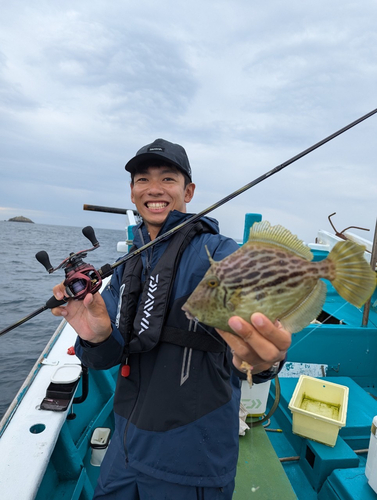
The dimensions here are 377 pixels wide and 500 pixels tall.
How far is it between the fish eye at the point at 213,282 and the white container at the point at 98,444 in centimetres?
298

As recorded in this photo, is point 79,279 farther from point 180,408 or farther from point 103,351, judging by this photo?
point 180,408

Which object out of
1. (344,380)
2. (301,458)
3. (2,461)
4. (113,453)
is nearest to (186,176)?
(113,453)

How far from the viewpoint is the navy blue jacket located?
204 centimetres

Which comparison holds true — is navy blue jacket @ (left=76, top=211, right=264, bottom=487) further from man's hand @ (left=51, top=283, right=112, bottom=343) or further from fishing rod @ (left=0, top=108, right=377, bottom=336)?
fishing rod @ (left=0, top=108, right=377, bottom=336)

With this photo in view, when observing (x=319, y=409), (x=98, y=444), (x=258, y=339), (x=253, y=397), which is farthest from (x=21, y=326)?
(x=258, y=339)

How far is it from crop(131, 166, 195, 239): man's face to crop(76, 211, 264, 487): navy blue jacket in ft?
1.72

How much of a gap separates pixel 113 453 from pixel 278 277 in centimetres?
177

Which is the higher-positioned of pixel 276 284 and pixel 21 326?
pixel 276 284

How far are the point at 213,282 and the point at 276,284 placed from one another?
1.08 feet

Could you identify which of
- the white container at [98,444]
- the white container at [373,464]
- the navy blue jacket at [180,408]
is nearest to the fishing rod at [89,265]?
the navy blue jacket at [180,408]

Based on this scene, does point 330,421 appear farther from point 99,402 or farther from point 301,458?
point 99,402

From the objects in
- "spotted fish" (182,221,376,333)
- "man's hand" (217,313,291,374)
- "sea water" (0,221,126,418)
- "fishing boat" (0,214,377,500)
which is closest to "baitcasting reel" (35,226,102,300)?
"spotted fish" (182,221,376,333)

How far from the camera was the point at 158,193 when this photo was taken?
254 centimetres

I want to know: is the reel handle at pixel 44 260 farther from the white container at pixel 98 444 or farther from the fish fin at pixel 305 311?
the white container at pixel 98 444
